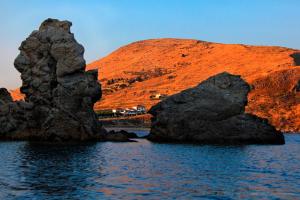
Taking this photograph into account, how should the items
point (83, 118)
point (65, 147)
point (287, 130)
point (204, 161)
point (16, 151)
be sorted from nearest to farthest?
point (204, 161)
point (16, 151)
point (65, 147)
point (83, 118)
point (287, 130)

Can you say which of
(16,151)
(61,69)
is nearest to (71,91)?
(61,69)

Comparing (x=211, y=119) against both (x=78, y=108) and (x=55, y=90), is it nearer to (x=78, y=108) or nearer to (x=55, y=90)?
(x=78, y=108)

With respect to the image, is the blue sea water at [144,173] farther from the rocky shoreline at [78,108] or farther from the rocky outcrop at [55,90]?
the rocky shoreline at [78,108]

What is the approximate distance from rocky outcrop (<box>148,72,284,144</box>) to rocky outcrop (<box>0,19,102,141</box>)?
13.5 metres

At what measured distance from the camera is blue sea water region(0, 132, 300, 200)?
1647 inches

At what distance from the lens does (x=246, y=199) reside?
39.8 m

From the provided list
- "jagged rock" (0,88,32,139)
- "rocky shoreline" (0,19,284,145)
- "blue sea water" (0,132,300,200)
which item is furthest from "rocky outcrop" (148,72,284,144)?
"jagged rock" (0,88,32,139)

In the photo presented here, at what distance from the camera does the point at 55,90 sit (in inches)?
3782

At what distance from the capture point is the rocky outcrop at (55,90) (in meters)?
94.0

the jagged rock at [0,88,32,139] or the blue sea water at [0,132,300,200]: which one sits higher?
the jagged rock at [0,88,32,139]

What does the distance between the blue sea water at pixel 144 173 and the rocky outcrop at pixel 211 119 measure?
1349 cm

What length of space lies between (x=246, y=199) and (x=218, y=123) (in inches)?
2325

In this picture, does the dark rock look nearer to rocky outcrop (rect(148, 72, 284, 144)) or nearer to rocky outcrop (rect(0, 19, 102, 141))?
rocky outcrop (rect(0, 19, 102, 141))

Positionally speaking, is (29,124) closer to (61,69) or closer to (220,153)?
(61,69)
